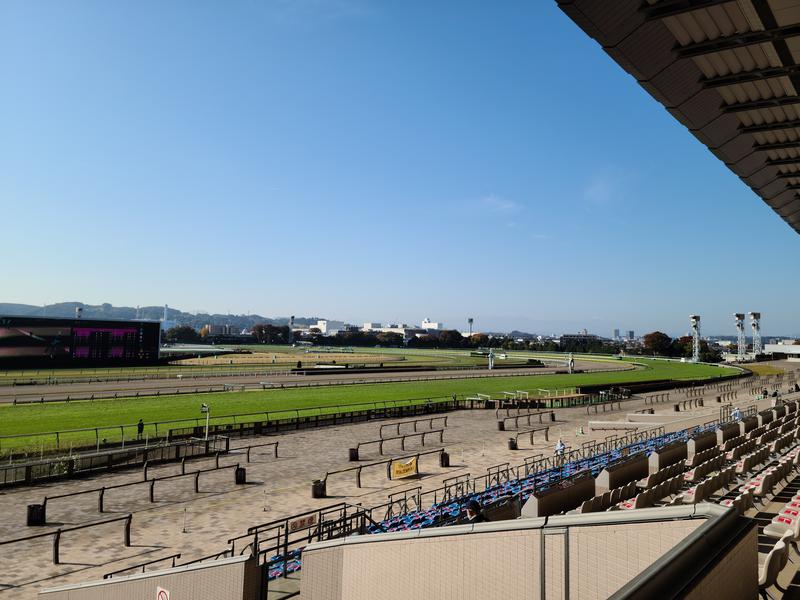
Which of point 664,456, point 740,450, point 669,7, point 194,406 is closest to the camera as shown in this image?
point 669,7

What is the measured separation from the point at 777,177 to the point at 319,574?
35.4 feet

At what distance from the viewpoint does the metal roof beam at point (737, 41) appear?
5660 mm

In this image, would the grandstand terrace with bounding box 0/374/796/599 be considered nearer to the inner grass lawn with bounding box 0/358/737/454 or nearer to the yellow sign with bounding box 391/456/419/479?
the yellow sign with bounding box 391/456/419/479

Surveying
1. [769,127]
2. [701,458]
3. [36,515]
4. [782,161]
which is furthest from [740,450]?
[36,515]

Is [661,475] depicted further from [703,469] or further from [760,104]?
[760,104]

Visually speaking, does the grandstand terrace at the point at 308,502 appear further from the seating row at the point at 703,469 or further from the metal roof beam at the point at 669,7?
the metal roof beam at the point at 669,7

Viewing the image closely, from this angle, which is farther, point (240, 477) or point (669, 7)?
point (240, 477)

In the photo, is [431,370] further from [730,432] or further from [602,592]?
[602,592]

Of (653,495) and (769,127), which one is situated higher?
(769,127)

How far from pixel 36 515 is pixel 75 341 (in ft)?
225

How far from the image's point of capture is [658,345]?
17450cm

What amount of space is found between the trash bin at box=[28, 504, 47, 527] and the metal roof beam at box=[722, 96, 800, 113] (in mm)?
20035

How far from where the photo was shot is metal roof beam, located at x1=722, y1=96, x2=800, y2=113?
7.17 metres

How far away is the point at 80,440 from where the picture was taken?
28.6 metres
